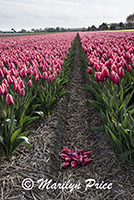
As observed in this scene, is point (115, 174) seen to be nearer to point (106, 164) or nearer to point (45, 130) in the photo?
point (106, 164)

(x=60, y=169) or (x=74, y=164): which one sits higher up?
(x=74, y=164)

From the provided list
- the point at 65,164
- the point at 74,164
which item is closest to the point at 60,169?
the point at 65,164

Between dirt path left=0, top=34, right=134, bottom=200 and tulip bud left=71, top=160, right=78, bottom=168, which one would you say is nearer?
dirt path left=0, top=34, right=134, bottom=200

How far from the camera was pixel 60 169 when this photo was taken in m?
2.81

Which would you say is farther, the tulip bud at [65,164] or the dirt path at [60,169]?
the tulip bud at [65,164]

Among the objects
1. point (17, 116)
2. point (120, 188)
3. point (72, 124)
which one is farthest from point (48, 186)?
point (72, 124)

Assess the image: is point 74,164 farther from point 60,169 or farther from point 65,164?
point 60,169

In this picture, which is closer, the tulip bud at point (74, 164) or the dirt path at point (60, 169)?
the dirt path at point (60, 169)

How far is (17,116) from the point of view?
123 inches

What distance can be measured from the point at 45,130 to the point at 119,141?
1401 millimetres

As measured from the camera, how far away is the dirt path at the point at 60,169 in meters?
2.20

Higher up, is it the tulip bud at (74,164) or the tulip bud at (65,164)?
the tulip bud at (74,164)

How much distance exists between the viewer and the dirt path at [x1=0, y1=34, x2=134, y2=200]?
2.20m

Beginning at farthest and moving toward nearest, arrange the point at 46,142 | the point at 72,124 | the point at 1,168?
the point at 72,124 < the point at 46,142 < the point at 1,168
